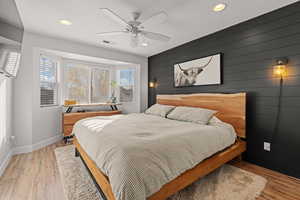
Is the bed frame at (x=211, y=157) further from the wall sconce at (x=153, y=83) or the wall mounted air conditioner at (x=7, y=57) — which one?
the wall mounted air conditioner at (x=7, y=57)

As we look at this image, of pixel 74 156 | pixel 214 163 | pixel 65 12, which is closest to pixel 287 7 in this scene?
pixel 214 163

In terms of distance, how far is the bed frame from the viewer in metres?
1.39

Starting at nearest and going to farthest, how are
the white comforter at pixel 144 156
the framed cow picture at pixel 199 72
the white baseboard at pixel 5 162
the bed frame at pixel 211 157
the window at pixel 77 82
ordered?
1. the white comforter at pixel 144 156
2. the bed frame at pixel 211 157
3. the white baseboard at pixel 5 162
4. the framed cow picture at pixel 199 72
5. the window at pixel 77 82

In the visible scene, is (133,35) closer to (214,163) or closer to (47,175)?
(214,163)

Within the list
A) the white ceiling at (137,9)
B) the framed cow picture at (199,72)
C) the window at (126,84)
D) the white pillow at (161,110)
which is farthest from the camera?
the window at (126,84)

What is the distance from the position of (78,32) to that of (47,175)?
2.76 m

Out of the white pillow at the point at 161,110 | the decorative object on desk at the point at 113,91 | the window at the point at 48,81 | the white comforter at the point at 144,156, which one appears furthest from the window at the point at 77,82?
the white comforter at the point at 144,156

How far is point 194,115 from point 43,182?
2.67 meters

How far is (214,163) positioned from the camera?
195cm

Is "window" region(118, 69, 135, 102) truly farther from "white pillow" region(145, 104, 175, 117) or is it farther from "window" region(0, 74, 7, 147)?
"window" region(0, 74, 7, 147)

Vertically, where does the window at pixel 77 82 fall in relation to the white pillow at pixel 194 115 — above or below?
above

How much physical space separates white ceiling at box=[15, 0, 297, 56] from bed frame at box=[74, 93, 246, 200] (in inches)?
55.3

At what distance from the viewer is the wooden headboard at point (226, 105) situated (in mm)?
2520

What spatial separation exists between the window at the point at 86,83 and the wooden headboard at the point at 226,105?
113 inches
